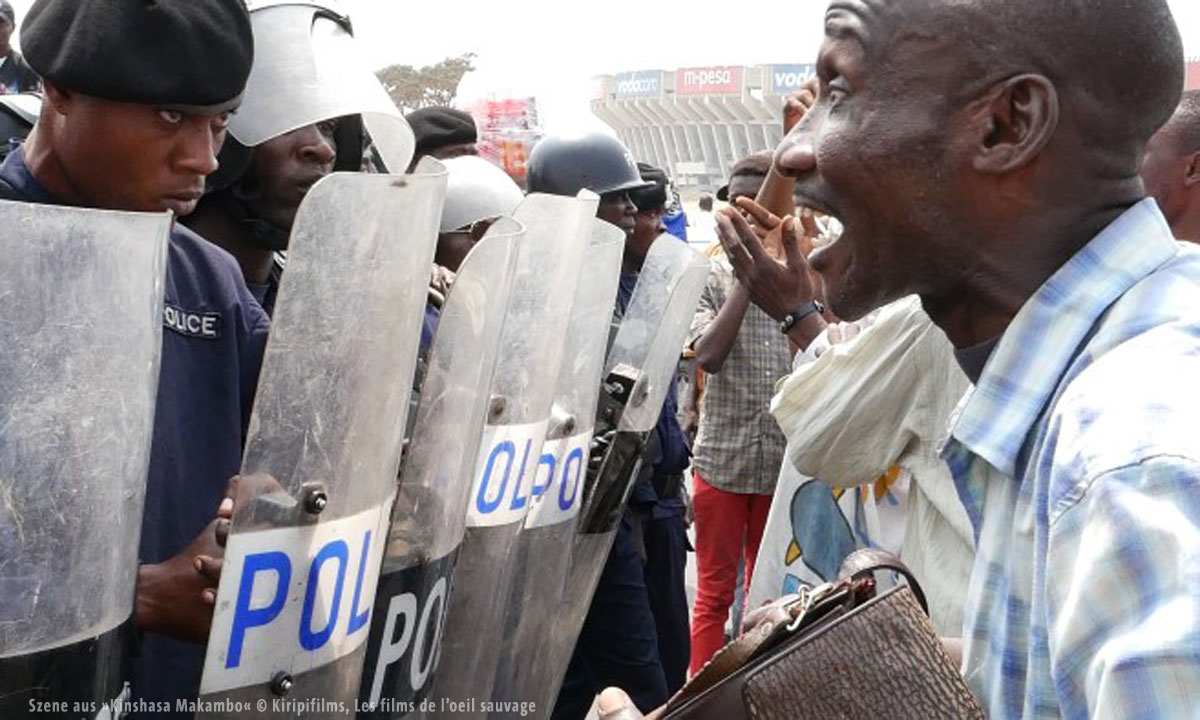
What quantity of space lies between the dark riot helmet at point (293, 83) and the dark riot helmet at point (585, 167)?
217 centimetres

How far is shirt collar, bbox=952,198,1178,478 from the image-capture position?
4.33 feet

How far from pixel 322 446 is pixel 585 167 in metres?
3.66

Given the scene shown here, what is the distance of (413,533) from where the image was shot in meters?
2.24

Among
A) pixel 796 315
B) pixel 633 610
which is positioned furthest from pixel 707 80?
pixel 796 315

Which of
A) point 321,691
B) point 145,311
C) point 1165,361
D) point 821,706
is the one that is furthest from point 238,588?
point 1165,361

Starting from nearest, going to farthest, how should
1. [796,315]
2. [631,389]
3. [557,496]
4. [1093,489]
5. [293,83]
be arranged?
[1093,489], [557,496], [293,83], [631,389], [796,315]

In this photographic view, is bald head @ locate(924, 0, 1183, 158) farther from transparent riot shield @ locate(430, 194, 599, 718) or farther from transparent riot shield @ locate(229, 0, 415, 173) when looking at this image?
transparent riot shield @ locate(229, 0, 415, 173)

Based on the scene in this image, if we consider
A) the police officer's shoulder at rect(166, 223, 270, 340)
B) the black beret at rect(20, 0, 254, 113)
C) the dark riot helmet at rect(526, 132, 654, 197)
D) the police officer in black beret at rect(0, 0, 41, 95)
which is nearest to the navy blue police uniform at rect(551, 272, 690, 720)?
the dark riot helmet at rect(526, 132, 654, 197)

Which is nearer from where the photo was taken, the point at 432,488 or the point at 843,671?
the point at 843,671

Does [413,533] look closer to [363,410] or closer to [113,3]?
[363,410]

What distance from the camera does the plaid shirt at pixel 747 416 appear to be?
18.6 ft

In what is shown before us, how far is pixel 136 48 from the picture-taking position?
2.36 m

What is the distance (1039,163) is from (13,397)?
40.2 inches

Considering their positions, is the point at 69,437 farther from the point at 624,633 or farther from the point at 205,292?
the point at 624,633
